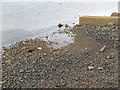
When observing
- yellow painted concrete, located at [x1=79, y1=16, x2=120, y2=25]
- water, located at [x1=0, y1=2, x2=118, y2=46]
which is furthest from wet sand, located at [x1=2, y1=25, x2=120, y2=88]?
water, located at [x1=0, y1=2, x2=118, y2=46]

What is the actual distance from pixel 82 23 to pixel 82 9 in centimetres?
701

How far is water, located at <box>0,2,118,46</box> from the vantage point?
42.4 feet

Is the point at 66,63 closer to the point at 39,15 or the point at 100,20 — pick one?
the point at 100,20

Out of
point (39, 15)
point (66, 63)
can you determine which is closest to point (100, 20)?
point (66, 63)

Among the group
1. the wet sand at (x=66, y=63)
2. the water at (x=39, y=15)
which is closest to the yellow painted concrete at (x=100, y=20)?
the wet sand at (x=66, y=63)

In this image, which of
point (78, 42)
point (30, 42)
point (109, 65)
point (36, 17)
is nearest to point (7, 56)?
point (30, 42)

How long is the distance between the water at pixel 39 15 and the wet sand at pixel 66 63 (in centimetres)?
255

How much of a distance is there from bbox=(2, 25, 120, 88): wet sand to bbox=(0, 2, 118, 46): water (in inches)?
100

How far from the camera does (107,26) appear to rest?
1077 centimetres

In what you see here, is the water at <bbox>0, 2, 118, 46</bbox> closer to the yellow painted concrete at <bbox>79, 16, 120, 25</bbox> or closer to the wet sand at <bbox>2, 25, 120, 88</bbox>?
the yellow painted concrete at <bbox>79, 16, 120, 25</bbox>

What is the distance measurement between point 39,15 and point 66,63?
9427mm

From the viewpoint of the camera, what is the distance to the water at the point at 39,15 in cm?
1293

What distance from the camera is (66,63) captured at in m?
7.58

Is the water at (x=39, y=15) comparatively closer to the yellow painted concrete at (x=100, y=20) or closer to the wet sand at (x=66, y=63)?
the yellow painted concrete at (x=100, y=20)
